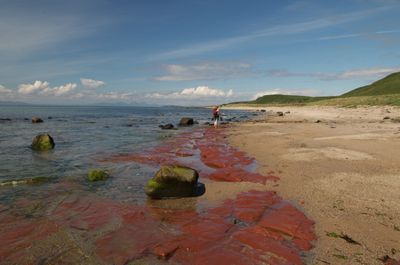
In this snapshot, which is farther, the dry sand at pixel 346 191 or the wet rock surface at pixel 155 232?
the dry sand at pixel 346 191

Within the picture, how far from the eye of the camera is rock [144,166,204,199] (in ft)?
34.4

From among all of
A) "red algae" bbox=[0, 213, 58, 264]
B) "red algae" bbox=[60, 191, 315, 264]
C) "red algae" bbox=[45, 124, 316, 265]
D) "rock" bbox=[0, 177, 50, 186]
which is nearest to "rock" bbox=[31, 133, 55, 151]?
"rock" bbox=[0, 177, 50, 186]

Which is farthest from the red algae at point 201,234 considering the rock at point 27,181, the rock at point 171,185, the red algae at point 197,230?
the rock at point 27,181

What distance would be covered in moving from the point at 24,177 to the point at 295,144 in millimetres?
15145

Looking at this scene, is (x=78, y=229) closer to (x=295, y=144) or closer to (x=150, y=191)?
(x=150, y=191)

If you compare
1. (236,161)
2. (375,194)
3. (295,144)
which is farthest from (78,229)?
(295,144)

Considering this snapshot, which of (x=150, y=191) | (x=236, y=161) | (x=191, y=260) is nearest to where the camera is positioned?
(x=191, y=260)

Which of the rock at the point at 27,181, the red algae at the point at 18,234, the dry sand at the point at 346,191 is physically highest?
the dry sand at the point at 346,191

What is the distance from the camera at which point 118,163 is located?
16609 millimetres

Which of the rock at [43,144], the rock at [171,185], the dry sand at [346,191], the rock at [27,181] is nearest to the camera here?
the dry sand at [346,191]

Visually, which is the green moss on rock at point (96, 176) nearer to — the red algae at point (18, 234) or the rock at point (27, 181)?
the rock at point (27, 181)

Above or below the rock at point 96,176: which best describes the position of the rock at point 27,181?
below

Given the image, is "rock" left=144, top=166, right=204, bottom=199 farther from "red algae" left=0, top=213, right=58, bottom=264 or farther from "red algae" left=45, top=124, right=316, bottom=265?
"red algae" left=0, top=213, right=58, bottom=264

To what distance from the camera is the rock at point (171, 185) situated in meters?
10.5
